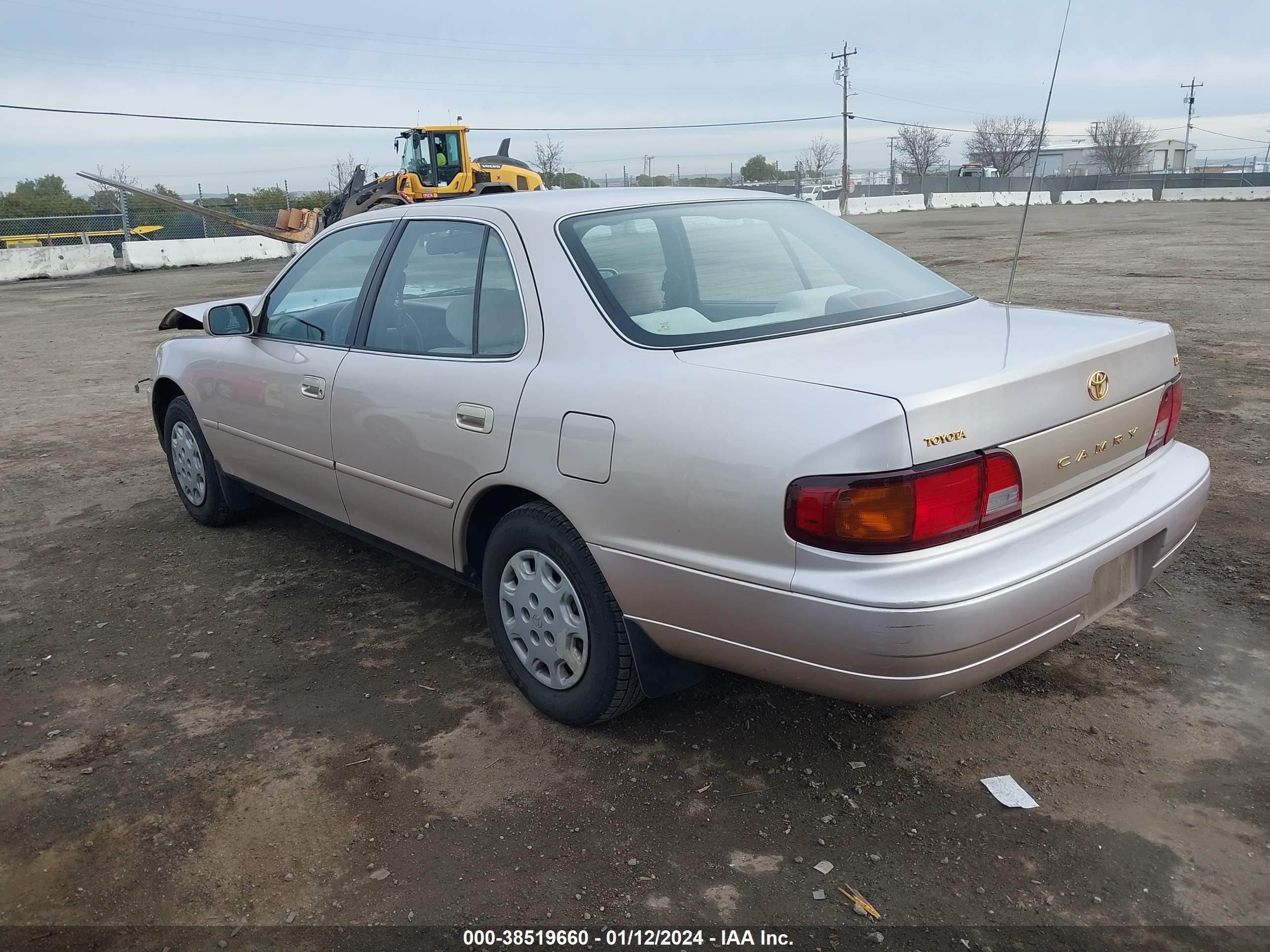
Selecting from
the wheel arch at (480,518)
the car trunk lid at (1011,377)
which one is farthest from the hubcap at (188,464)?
the car trunk lid at (1011,377)

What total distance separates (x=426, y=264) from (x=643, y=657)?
1707 mm

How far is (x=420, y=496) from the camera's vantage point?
349cm

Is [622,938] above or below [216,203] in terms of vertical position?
below

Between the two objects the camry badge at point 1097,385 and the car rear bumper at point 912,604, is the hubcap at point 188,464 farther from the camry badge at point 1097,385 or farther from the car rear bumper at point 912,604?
the camry badge at point 1097,385

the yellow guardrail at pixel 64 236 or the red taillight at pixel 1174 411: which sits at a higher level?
the yellow guardrail at pixel 64 236

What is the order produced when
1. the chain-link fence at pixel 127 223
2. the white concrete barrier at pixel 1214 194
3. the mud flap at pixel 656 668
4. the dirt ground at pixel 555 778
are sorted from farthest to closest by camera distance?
the white concrete barrier at pixel 1214 194 → the chain-link fence at pixel 127 223 → the mud flap at pixel 656 668 → the dirt ground at pixel 555 778

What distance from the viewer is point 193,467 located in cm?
527

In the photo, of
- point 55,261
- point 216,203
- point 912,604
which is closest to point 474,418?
point 912,604

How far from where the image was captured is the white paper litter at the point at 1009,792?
2.75 meters

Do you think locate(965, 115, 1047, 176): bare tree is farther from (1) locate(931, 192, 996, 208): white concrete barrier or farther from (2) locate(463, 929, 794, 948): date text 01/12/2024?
(2) locate(463, 929, 794, 948): date text 01/12/2024

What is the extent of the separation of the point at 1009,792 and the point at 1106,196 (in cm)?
6046

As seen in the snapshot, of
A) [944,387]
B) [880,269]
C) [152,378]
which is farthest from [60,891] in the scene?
[152,378]

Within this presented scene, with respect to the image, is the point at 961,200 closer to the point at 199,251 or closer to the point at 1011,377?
the point at 199,251

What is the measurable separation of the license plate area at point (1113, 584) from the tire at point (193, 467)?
4.05 metres
